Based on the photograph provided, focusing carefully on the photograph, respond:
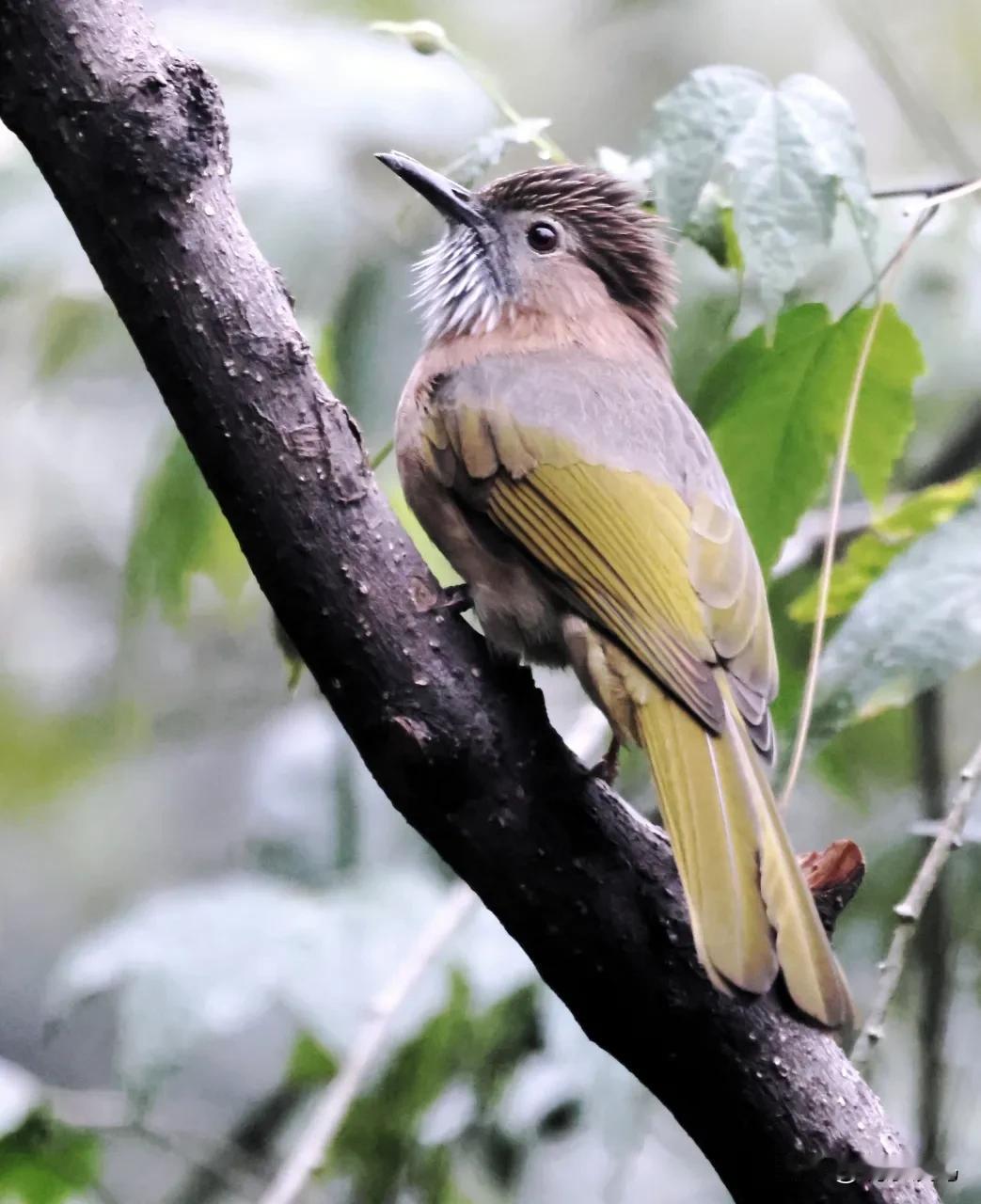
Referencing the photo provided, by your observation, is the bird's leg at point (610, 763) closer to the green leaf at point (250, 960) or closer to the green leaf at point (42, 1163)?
the green leaf at point (250, 960)

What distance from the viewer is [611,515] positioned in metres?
2.09

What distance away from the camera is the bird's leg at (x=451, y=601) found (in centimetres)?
171

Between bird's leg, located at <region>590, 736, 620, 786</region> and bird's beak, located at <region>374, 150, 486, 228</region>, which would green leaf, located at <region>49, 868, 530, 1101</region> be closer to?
bird's leg, located at <region>590, 736, 620, 786</region>

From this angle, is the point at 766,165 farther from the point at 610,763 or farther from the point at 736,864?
the point at 736,864

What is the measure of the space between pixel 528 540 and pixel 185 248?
67 centimetres

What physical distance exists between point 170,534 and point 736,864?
123 centimetres

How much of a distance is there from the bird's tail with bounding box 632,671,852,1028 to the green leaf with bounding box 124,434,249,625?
95 cm

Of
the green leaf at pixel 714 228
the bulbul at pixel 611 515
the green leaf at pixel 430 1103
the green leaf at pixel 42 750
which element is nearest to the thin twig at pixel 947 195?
the green leaf at pixel 714 228

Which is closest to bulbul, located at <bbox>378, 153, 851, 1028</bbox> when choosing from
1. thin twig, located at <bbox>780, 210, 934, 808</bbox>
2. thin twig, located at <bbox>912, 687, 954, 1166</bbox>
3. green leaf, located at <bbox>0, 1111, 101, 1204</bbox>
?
thin twig, located at <bbox>780, 210, 934, 808</bbox>

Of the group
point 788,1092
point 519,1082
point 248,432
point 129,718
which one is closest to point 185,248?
point 248,432

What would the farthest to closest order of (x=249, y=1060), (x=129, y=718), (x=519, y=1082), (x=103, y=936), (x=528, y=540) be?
(x=249, y=1060), (x=129, y=718), (x=519, y=1082), (x=103, y=936), (x=528, y=540)

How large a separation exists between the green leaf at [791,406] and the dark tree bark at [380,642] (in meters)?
0.72

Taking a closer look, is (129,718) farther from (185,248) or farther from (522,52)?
(522,52)

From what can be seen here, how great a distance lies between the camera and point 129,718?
12.0ft
